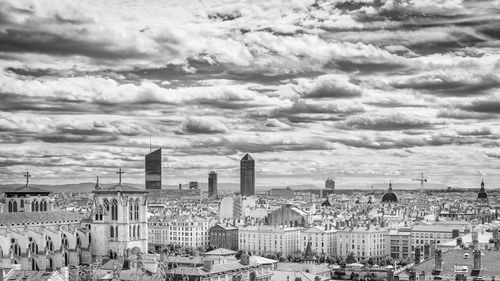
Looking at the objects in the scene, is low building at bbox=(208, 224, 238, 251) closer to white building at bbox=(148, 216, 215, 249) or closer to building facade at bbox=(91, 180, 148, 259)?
white building at bbox=(148, 216, 215, 249)

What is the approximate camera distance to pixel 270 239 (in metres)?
159

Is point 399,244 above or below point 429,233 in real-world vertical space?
below

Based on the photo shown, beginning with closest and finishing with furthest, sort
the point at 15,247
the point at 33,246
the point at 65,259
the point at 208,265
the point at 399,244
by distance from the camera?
the point at 208,265 < the point at 15,247 < the point at 33,246 < the point at 65,259 < the point at 399,244

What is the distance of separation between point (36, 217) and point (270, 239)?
178 feet

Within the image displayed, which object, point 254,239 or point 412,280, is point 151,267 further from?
point 254,239

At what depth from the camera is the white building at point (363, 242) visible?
154 meters

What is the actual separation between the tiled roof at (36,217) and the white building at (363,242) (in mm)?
51663

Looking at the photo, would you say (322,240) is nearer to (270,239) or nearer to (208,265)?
(270,239)

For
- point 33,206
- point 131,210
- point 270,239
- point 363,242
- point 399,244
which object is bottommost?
point 399,244

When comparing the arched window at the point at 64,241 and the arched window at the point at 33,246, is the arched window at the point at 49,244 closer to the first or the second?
the arched window at the point at 33,246

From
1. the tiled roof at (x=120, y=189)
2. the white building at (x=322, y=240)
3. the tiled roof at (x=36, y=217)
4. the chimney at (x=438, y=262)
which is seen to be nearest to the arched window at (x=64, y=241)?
the tiled roof at (x=36, y=217)

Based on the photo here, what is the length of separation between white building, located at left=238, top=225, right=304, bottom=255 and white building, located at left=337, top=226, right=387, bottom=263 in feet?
28.6

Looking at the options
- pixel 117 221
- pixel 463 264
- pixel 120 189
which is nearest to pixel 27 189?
pixel 120 189

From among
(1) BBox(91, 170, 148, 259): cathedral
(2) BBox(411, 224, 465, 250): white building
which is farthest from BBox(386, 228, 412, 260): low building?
(1) BBox(91, 170, 148, 259): cathedral
